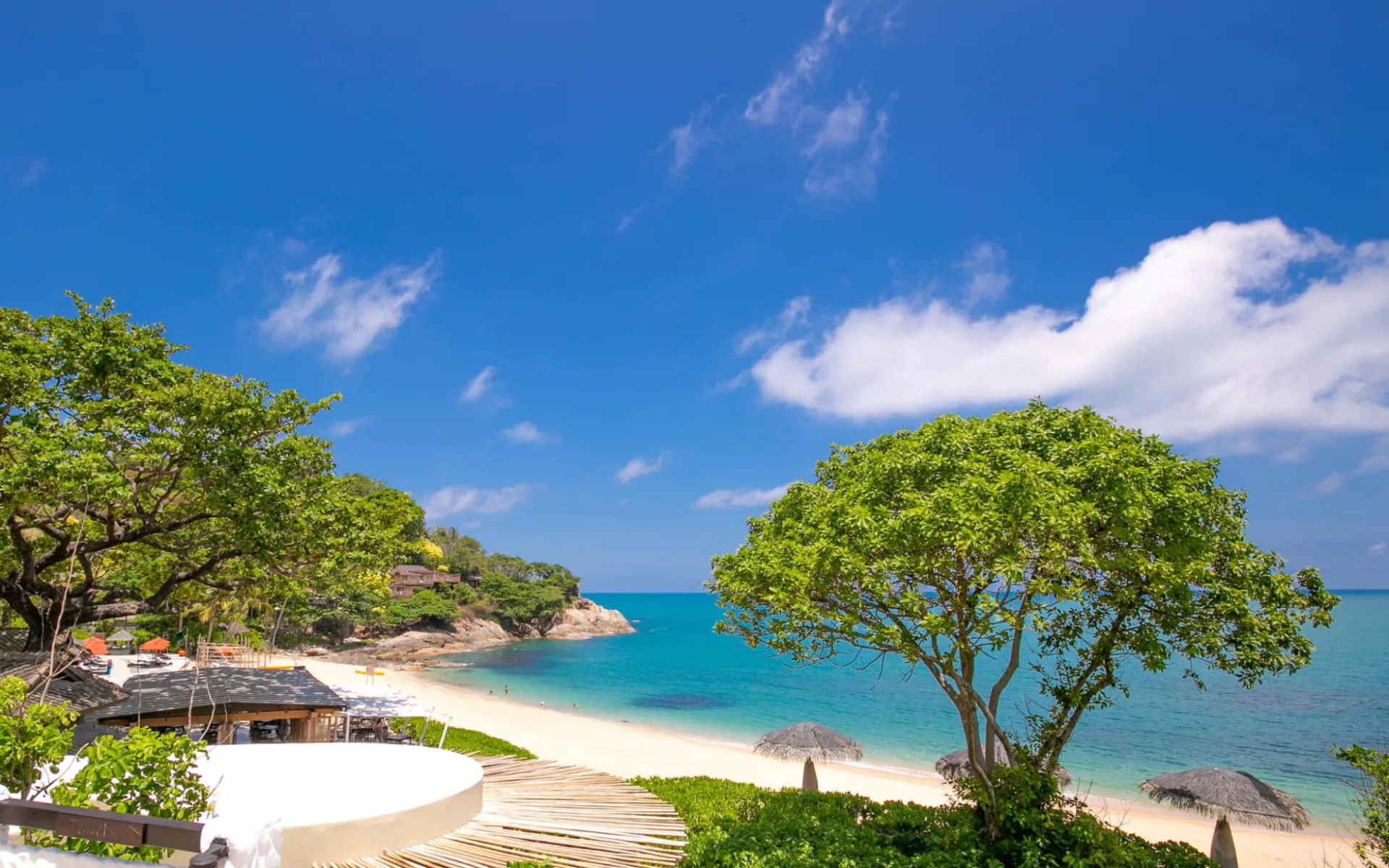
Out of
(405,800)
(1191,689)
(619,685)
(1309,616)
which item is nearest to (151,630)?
(619,685)

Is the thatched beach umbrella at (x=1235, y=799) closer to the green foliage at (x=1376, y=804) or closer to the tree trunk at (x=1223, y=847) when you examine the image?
the tree trunk at (x=1223, y=847)

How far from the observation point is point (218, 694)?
45.0ft

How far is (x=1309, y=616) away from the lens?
913cm

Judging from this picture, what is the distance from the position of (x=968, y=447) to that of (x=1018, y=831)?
4.39 meters

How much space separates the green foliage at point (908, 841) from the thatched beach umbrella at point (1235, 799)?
727 centimetres

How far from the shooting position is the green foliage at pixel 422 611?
5969 centimetres

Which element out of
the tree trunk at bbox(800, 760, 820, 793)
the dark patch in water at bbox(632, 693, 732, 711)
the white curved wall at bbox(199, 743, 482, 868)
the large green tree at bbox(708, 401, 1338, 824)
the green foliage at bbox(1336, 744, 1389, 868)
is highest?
the large green tree at bbox(708, 401, 1338, 824)

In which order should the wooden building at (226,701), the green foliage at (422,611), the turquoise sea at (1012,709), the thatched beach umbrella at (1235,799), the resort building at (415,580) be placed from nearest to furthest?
1. the wooden building at (226,701)
2. the thatched beach umbrella at (1235,799)
3. the turquoise sea at (1012,709)
4. the green foliage at (422,611)
5. the resort building at (415,580)

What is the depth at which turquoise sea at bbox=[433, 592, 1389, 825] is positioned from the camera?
26.2m

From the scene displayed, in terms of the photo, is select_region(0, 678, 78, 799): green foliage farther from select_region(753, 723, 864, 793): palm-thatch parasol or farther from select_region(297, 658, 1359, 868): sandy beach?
select_region(753, 723, 864, 793): palm-thatch parasol

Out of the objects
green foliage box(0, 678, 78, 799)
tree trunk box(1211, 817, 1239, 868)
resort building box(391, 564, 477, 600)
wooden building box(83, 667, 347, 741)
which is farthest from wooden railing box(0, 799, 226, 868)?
resort building box(391, 564, 477, 600)

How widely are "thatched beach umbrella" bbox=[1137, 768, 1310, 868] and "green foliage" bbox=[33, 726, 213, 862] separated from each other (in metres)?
16.8

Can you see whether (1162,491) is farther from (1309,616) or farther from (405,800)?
(405,800)

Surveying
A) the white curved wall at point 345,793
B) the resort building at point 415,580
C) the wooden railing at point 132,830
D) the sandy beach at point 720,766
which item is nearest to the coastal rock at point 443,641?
the resort building at point 415,580
